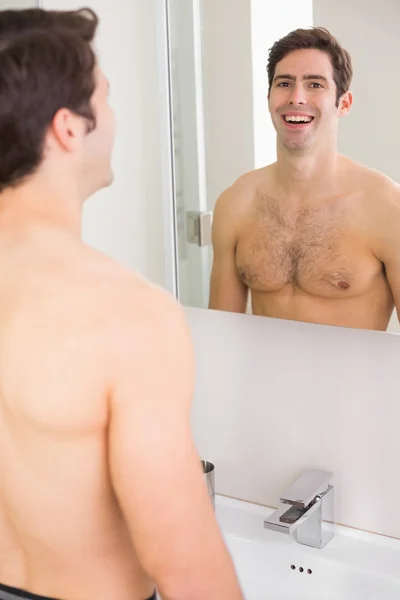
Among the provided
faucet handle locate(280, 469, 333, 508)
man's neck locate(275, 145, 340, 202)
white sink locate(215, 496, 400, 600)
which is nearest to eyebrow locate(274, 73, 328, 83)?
man's neck locate(275, 145, 340, 202)

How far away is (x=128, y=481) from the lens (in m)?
0.87

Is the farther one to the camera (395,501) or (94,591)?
(395,501)

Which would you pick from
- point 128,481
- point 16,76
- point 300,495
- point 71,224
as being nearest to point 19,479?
point 128,481

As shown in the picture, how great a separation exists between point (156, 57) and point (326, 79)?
14.0 inches

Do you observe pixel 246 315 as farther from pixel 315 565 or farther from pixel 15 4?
pixel 15 4

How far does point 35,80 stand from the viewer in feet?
2.81

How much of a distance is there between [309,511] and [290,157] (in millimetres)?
556

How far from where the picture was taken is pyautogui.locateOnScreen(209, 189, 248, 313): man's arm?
142 cm

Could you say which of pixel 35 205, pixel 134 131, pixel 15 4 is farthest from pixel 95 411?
pixel 15 4

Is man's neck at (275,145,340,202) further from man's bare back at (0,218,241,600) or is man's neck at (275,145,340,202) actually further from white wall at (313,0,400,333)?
man's bare back at (0,218,241,600)

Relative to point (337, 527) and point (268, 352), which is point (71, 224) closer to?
point (268, 352)

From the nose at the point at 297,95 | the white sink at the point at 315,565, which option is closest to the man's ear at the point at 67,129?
the nose at the point at 297,95

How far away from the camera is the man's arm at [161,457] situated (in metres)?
0.85

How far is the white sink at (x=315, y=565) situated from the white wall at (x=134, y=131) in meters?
0.49
